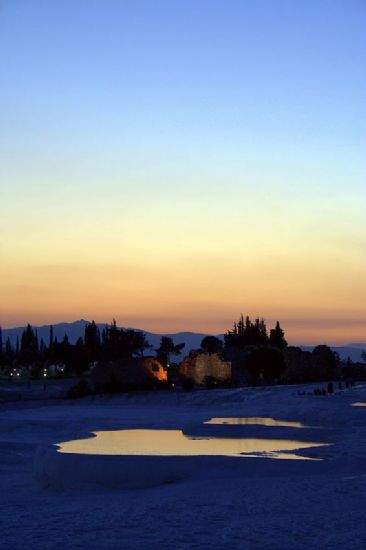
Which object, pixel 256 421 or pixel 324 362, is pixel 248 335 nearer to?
pixel 324 362

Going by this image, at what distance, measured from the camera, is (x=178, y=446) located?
22875mm

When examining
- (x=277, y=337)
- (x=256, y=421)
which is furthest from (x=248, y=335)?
(x=256, y=421)

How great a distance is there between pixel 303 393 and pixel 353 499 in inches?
1241

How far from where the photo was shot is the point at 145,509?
1210 centimetres

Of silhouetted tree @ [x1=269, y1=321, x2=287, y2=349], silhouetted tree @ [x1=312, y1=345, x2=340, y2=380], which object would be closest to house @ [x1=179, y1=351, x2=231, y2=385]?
silhouetted tree @ [x1=312, y1=345, x2=340, y2=380]

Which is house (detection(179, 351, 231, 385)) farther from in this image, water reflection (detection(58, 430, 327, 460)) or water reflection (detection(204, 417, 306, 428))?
water reflection (detection(58, 430, 327, 460))

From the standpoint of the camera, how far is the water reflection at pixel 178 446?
20719 mm

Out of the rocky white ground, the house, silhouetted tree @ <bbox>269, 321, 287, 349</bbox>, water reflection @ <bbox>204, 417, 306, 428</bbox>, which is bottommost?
the rocky white ground

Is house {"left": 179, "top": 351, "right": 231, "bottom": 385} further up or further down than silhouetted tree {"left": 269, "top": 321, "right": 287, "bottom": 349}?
further down

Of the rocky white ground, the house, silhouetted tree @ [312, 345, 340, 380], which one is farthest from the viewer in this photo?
silhouetted tree @ [312, 345, 340, 380]

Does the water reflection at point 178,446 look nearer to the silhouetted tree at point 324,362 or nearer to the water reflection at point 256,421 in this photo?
the water reflection at point 256,421

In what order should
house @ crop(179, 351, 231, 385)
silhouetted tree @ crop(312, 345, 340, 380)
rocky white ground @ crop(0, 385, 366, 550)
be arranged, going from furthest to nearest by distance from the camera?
1. silhouetted tree @ crop(312, 345, 340, 380)
2. house @ crop(179, 351, 231, 385)
3. rocky white ground @ crop(0, 385, 366, 550)

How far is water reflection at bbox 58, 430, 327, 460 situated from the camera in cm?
2072

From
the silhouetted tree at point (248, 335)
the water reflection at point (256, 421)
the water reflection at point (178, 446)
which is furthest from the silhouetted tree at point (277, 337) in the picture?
the water reflection at point (178, 446)
